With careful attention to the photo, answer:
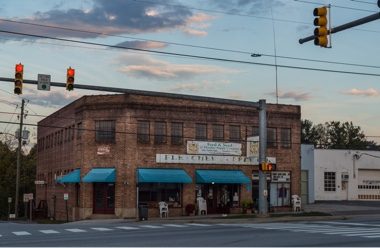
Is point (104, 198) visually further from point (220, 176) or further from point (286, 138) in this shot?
point (286, 138)

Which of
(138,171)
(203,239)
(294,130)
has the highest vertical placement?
(294,130)

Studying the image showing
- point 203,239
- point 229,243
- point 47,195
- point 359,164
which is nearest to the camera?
point 229,243

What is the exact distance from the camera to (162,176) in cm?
4103

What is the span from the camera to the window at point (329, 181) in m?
61.0

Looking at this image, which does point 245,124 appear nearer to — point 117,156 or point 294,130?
point 294,130

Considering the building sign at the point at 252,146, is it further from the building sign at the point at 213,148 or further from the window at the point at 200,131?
the window at the point at 200,131

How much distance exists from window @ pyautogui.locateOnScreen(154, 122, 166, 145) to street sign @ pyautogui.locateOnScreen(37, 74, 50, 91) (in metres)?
17.4

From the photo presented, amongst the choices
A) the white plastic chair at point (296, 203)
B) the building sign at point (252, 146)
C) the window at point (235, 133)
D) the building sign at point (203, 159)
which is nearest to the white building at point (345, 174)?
the white plastic chair at point (296, 203)

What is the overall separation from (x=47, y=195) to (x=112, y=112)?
18289 mm

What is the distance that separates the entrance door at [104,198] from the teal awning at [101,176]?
1.01m

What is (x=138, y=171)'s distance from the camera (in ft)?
134

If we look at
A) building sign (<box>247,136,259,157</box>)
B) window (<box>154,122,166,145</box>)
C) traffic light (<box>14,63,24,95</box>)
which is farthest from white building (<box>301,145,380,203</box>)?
traffic light (<box>14,63,24,95</box>)

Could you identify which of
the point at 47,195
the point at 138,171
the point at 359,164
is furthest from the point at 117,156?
the point at 359,164

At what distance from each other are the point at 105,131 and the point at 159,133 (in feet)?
12.4
